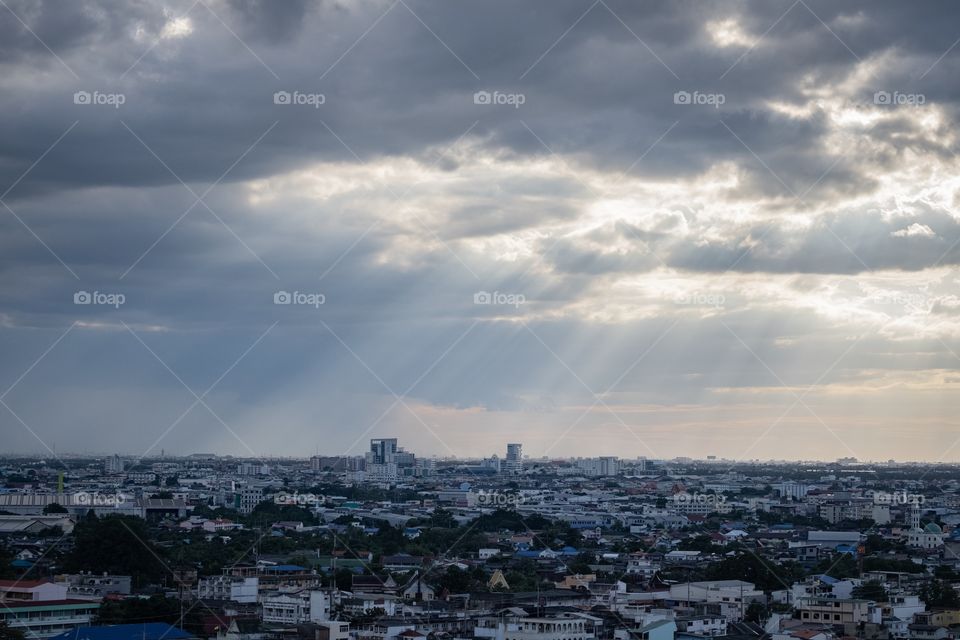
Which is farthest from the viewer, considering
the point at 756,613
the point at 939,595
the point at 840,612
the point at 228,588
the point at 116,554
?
the point at 116,554

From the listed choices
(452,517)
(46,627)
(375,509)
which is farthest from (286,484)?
(46,627)

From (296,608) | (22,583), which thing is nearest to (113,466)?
(22,583)

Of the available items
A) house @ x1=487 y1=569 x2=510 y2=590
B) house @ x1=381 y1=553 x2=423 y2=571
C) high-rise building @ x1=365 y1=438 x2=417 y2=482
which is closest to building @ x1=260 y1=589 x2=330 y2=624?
house @ x1=487 y1=569 x2=510 y2=590

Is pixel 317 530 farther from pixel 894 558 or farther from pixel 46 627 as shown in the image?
pixel 46 627

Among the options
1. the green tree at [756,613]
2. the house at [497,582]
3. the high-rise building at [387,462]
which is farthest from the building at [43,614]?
the high-rise building at [387,462]

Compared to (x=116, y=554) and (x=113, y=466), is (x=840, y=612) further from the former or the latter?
(x=113, y=466)

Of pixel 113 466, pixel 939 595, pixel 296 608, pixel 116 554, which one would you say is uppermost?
pixel 113 466

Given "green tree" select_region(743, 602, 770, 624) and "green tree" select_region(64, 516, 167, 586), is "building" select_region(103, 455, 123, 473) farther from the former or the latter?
"green tree" select_region(743, 602, 770, 624)

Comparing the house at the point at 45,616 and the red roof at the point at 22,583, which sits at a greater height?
the red roof at the point at 22,583

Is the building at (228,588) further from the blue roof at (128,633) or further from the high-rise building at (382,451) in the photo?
the high-rise building at (382,451)
